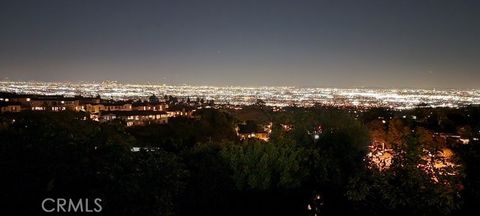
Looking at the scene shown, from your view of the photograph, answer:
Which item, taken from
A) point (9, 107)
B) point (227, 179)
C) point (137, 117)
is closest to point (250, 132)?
point (137, 117)

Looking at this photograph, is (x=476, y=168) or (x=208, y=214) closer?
(x=476, y=168)

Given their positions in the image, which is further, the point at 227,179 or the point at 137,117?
the point at 137,117

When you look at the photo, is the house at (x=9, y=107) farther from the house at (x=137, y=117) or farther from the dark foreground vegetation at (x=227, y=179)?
the dark foreground vegetation at (x=227, y=179)

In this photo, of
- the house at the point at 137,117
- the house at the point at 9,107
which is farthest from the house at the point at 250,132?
the house at the point at 9,107

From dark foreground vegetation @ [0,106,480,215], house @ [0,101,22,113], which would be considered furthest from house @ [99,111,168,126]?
dark foreground vegetation @ [0,106,480,215]

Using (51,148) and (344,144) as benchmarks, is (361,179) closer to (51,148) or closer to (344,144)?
(51,148)

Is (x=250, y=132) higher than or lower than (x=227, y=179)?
lower

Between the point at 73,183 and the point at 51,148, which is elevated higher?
the point at 51,148

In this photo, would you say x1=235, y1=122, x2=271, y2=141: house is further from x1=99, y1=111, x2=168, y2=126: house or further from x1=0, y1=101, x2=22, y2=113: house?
x1=0, y1=101, x2=22, y2=113: house

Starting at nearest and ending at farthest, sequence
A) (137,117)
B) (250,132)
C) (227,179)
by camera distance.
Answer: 1. (227,179)
2. (250,132)
3. (137,117)

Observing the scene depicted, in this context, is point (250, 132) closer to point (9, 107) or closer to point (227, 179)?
point (9, 107)

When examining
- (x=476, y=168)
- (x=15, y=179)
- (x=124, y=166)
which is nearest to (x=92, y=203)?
(x=124, y=166)
